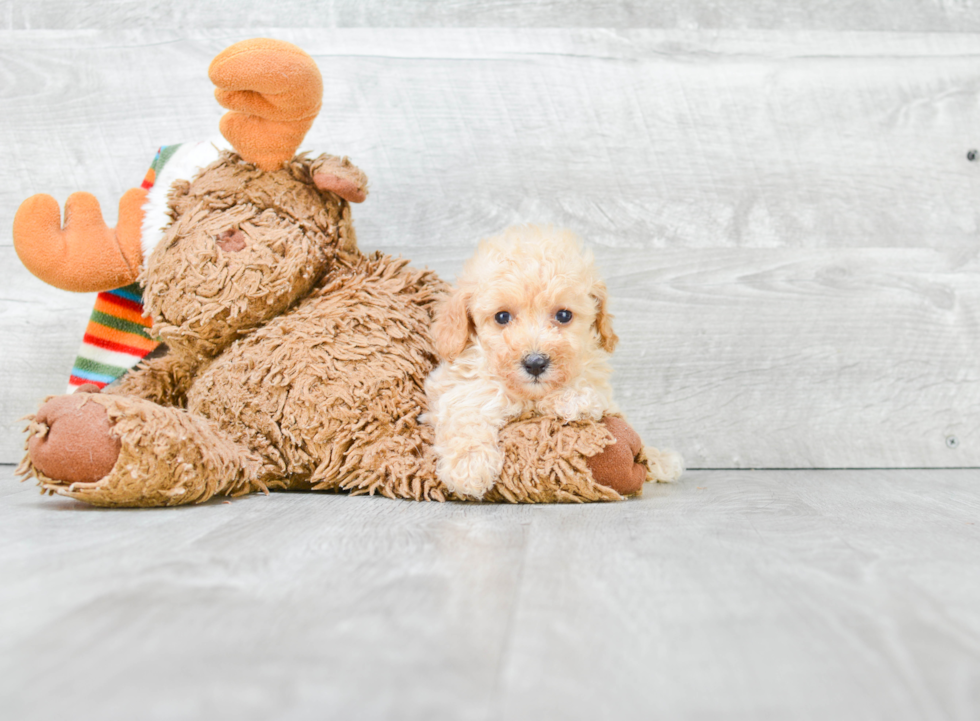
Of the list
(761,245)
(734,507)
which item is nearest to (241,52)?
(734,507)

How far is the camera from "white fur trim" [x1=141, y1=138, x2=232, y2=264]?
1.19 meters

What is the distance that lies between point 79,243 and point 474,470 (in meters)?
0.71

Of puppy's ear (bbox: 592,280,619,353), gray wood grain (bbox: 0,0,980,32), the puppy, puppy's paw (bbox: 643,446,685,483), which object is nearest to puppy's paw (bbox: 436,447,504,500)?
the puppy

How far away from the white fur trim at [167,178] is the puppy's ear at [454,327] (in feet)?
1.53

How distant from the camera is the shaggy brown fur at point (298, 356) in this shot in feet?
3.44

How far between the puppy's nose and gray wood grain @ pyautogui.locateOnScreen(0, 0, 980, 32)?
819 mm

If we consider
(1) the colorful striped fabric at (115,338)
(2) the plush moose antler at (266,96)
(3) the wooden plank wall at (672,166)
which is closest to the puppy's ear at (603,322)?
(3) the wooden plank wall at (672,166)

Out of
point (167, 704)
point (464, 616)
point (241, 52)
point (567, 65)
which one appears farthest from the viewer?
point (567, 65)

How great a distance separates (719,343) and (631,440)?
534 millimetres

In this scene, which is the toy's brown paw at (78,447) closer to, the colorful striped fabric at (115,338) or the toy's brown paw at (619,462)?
the colorful striped fabric at (115,338)

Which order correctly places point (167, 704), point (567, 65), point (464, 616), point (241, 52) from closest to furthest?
point (167, 704) < point (464, 616) < point (241, 52) < point (567, 65)

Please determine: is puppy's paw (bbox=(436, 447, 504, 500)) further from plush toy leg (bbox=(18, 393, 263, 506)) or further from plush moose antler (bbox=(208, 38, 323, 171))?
plush moose antler (bbox=(208, 38, 323, 171))

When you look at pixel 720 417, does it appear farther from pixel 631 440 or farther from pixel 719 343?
pixel 631 440

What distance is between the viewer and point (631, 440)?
106 cm
